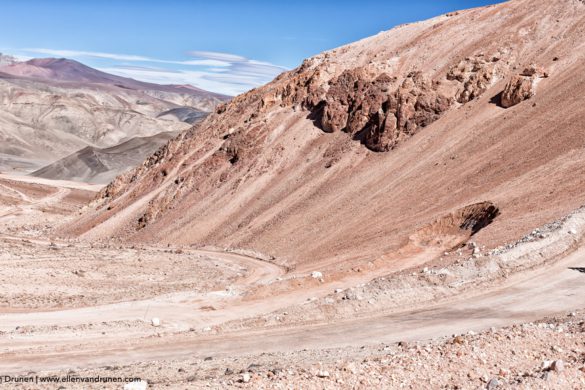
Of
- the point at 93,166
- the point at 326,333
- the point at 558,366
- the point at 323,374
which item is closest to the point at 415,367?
the point at 323,374

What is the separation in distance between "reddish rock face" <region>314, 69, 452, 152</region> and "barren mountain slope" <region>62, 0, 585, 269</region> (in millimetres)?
109

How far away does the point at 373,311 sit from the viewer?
730 inches

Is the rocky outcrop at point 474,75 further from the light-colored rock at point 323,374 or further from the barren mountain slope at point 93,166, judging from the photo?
the barren mountain slope at point 93,166


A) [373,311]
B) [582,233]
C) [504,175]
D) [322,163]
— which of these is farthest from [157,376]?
[322,163]

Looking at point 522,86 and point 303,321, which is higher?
point 522,86

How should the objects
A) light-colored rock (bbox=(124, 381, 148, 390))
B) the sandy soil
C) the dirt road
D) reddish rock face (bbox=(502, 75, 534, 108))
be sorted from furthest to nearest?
reddish rock face (bbox=(502, 75, 534, 108)) < the dirt road < the sandy soil < light-colored rock (bbox=(124, 381, 148, 390))

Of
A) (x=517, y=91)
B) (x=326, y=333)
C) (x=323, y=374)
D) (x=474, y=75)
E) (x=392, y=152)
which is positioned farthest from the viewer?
(x=474, y=75)

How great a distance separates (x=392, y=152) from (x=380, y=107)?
5166mm

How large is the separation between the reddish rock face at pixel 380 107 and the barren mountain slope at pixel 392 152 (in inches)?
4.3

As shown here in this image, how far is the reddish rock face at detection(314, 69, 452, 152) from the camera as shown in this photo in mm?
41500

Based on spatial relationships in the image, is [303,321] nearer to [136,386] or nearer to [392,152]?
[136,386]

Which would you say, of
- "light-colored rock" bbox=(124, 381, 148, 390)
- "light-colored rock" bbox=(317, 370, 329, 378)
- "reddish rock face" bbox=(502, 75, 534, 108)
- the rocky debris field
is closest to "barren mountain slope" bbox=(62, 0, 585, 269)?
"reddish rock face" bbox=(502, 75, 534, 108)

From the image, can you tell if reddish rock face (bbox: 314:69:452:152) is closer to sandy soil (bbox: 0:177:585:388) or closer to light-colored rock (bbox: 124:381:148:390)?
sandy soil (bbox: 0:177:585:388)

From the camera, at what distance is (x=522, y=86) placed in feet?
124
